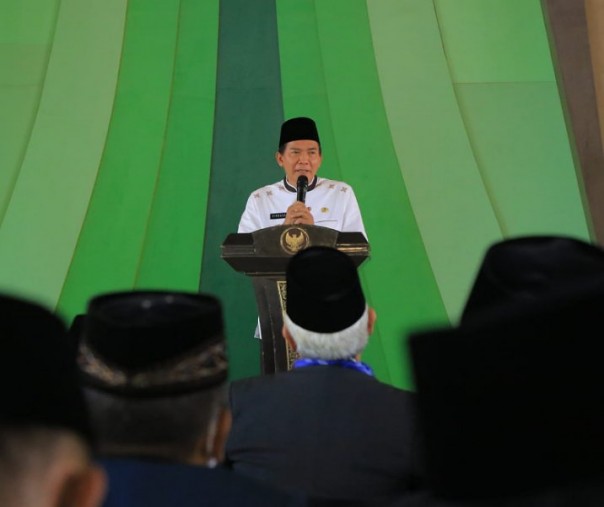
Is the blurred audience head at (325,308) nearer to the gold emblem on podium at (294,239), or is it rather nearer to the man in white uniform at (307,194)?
the gold emblem on podium at (294,239)

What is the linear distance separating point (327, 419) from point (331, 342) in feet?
0.66

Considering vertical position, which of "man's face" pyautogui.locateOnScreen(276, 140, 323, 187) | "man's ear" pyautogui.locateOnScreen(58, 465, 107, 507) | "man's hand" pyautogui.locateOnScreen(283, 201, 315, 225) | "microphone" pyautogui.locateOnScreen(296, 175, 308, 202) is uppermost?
"man's face" pyautogui.locateOnScreen(276, 140, 323, 187)

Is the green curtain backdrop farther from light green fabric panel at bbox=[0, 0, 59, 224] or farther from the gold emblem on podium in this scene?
the gold emblem on podium

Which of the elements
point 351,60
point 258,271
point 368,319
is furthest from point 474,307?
point 351,60

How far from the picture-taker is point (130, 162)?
453cm

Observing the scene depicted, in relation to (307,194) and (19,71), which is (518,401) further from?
(19,71)

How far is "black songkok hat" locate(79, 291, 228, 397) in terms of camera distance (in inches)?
39.8

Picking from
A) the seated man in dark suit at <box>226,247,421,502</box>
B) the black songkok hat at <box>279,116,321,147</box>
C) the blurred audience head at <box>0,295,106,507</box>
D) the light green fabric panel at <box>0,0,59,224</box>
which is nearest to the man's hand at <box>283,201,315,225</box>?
the black songkok hat at <box>279,116,321,147</box>

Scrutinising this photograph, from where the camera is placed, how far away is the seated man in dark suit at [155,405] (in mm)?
995

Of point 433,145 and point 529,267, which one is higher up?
point 433,145

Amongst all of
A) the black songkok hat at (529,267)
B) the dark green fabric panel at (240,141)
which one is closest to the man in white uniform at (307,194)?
the dark green fabric panel at (240,141)

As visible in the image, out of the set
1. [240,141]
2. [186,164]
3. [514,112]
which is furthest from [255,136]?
[514,112]

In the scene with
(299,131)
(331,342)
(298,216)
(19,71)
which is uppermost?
(19,71)

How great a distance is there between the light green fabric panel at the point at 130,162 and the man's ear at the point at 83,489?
3.66m
